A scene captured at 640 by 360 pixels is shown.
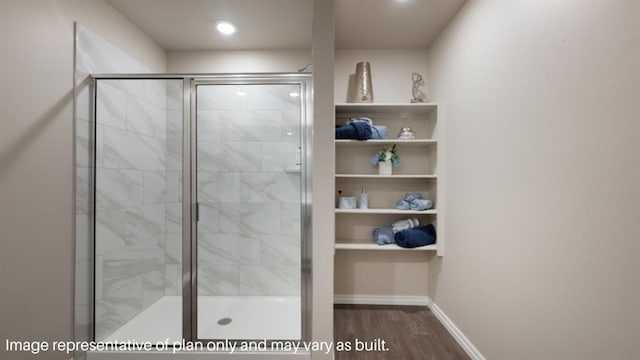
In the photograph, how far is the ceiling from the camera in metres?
2.04

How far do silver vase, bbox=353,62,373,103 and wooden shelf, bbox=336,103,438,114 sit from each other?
77 millimetres

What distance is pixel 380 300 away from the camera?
2738 mm

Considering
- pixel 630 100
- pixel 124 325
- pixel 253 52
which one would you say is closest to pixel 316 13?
pixel 253 52

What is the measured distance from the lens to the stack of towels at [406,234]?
243 cm

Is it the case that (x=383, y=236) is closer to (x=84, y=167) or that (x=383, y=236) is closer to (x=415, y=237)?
(x=415, y=237)

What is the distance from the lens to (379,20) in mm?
2236

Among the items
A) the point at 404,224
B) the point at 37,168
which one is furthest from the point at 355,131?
the point at 37,168

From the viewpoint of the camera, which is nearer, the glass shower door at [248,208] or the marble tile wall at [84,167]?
the marble tile wall at [84,167]

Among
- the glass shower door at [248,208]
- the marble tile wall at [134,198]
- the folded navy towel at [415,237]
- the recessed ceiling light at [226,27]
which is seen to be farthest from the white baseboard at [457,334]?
the recessed ceiling light at [226,27]

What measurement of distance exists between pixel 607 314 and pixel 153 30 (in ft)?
10.8

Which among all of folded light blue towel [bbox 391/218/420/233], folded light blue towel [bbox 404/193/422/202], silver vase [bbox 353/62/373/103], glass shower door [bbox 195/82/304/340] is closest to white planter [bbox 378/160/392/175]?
folded light blue towel [bbox 404/193/422/202]

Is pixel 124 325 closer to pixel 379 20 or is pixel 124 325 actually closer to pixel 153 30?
pixel 153 30

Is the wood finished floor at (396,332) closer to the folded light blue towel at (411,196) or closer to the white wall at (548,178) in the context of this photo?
the white wall at (548,178)

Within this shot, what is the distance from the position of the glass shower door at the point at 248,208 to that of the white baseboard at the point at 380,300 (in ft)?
2.37
